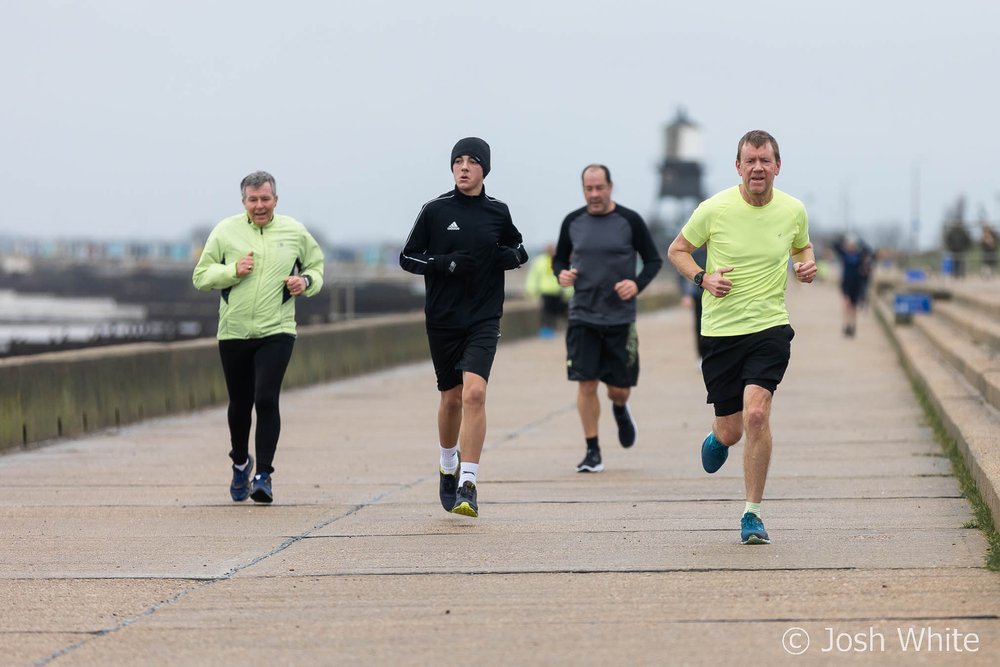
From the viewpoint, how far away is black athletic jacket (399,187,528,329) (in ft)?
31.1

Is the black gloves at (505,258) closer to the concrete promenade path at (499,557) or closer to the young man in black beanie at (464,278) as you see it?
the young man in black beanie at (464,278)

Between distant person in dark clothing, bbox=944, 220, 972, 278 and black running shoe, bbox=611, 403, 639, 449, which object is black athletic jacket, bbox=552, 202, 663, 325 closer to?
black running shoe, bbox=611, 403, 639, 449

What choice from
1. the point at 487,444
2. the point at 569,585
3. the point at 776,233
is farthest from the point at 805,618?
the point at 487,444

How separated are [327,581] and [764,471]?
218 centimetres

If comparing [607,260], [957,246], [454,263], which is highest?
[454,263]

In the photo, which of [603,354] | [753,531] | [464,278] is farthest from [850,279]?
[753,531]

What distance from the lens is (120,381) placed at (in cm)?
1554

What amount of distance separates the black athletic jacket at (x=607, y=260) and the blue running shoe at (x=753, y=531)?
3699 mm

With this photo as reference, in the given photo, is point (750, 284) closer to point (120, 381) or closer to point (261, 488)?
point (261, 488)

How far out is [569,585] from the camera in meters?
7.31


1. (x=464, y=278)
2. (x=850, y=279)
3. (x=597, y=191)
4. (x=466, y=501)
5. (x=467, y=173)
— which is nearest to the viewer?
(x=466, y=501)

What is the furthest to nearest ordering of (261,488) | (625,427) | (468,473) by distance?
(625,427) < (261,488) < (468,473)

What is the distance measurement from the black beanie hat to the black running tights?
5.47 ft

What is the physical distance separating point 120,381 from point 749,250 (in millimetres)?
8464
